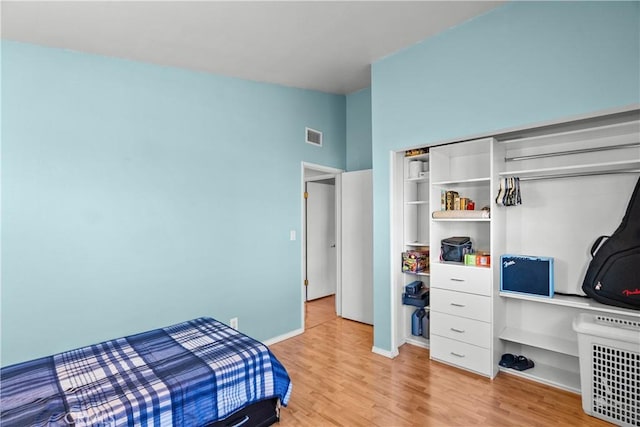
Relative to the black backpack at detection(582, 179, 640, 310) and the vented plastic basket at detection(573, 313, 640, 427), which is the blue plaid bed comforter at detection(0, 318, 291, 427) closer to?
the vented plastic basket at detection(573, 313, 640, 427)

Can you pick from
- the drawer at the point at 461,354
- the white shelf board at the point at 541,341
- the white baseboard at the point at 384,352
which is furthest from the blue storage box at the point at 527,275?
the white baseboard at the point at 384,352

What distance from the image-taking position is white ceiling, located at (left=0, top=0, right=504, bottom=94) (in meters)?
2.05

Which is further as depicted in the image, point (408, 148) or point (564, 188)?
point (408, 148)

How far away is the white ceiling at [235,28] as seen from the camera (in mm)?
2053

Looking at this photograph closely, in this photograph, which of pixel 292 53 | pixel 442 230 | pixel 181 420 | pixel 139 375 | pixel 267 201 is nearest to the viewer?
pixel 181 420

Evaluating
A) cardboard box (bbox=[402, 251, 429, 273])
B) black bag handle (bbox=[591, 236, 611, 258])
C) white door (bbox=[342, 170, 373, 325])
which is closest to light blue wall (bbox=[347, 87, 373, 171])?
white door (bbox=[342, 170, 373, 325])

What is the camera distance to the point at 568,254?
258cm

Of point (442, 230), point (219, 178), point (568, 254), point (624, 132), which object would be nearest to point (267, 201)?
point (219, 178)

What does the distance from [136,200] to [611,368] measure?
3.65 metres

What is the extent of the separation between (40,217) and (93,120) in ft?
2.64

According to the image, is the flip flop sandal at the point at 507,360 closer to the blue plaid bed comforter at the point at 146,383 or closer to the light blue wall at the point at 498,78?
the light blue wall at the point at 498,78

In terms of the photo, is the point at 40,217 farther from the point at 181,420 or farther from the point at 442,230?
the point at 442,230

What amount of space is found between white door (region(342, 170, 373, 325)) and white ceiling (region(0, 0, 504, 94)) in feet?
5.04

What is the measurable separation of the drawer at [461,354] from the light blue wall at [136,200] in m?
1.59
